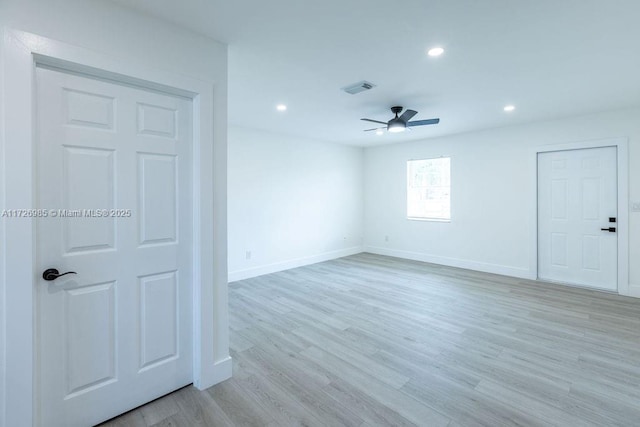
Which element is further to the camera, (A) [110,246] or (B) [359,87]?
(B) [359,87]

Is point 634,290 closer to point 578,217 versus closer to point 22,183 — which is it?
point 578,217

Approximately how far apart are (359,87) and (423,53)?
0.82 meters

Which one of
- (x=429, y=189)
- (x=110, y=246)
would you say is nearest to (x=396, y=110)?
(x=429, y=189)

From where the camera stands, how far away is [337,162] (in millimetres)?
6801

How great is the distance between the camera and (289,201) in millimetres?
5855

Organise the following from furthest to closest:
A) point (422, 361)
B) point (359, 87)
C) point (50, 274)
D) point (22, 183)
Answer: point (359, 87) → point (422, 361) → point (50, 274) → point (22, 183)

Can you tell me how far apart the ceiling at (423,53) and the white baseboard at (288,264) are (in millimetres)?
2578

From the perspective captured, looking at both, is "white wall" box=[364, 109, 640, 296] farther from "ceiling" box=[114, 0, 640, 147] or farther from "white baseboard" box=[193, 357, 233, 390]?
"white baseboard" box=[193, 357, 233, 390]

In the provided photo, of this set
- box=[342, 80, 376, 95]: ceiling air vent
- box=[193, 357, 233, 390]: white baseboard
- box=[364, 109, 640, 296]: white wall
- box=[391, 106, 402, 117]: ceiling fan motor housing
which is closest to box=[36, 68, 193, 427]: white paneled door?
box=[193, 357, 233, 390]: white baseboard

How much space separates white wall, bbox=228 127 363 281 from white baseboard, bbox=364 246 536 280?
750mm

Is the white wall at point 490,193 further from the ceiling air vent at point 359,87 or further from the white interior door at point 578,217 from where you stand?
the ceiling air vent at point 359,87

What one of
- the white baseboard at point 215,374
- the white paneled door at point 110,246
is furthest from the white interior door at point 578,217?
the white paneled door at point 110,246

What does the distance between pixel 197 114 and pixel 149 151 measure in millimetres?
421

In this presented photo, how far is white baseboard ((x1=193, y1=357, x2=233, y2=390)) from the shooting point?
219 centimetres
